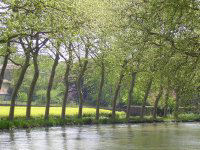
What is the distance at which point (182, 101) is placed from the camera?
30.1 meters

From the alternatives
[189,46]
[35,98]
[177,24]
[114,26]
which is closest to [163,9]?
[177,24]

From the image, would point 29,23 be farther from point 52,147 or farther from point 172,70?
point 172,70

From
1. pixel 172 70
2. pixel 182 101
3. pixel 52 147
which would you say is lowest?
pixel 52 147

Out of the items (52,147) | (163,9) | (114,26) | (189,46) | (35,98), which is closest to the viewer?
(163,9)

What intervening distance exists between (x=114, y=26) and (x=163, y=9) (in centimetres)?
681

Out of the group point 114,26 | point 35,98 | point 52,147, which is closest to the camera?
point 52,147

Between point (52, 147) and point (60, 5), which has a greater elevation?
point (60, 5)

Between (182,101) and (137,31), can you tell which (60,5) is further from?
(182,101)

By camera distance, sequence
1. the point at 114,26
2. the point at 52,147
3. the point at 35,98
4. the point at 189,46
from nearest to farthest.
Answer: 1. the point at 52,147
2. the point at 189,46
3. the point at 114,26
4. the point at 35,98

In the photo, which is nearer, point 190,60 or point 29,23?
point 29,23

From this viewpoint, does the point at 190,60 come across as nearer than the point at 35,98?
Yes

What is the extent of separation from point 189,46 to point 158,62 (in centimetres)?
209

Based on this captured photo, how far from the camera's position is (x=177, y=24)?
27203 mm

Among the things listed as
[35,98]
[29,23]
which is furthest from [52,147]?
[35,98]
